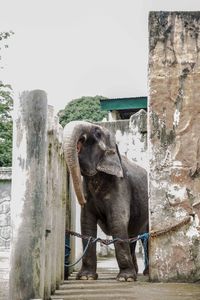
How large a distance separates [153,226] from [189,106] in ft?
4.27

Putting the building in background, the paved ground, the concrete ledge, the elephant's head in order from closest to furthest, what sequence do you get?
the paved ground < the elephant's head < the concrete ledge < the building in background

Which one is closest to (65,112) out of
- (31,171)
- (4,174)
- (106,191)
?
(4,174)

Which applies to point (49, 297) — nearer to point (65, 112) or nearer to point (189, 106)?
point (189, 106)

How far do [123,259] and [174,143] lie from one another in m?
1.34

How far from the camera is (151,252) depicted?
6410 mm

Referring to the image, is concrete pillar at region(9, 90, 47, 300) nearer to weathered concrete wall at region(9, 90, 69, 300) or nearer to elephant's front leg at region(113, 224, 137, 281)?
weathered concrete wall at region(9, 90, 69, 300)

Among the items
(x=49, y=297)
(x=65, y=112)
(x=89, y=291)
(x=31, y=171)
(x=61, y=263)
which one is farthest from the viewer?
(x=65, y=112)

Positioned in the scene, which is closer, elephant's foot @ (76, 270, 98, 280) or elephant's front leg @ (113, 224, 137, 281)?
elephant's front leg @ (113, 224, 137, 281)

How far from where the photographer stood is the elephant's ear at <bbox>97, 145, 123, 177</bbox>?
6902mm

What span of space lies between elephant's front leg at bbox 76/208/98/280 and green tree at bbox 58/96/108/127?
3328 cm

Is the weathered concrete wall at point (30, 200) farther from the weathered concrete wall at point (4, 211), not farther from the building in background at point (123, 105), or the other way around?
the building in background at point (123, 105)

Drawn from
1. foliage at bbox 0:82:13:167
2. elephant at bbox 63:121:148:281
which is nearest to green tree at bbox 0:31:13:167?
foliage at bbox 0:82:13:167

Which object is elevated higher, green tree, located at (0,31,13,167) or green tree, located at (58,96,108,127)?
green tree, located at (58,96,108,127)

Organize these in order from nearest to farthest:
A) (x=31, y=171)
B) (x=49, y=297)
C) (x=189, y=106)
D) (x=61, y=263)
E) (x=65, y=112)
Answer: (x=31, y=171)
(x=49, y=297)
(x=61, y=263)
(x=189, y=106)
(x=65, y=112)
